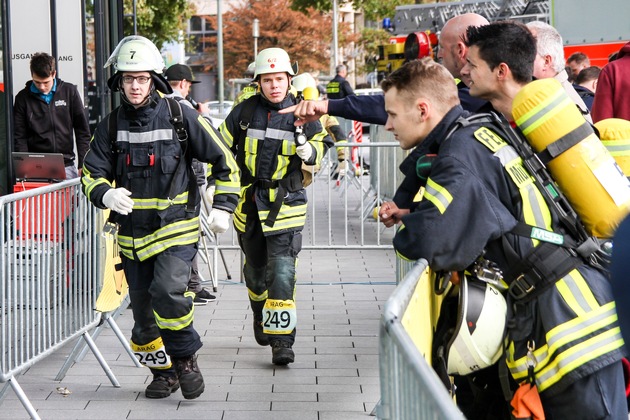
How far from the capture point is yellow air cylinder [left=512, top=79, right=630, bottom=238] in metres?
3.48

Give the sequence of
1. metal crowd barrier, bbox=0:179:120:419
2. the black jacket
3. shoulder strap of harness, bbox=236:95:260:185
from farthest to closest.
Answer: the black jacket, shoulder strap of harness, bbox=236:95:260:185, metal crowd barrier, bbox=0:179:120:419

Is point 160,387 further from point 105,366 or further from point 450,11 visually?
point 450,11

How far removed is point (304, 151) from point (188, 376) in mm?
1785

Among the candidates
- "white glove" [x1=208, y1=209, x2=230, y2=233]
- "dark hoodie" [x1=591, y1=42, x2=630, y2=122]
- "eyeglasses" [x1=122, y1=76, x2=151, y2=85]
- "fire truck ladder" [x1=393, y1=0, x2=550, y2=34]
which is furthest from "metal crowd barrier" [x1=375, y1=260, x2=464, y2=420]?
"fire truck ladder" [x1=393, y1=0, x2=550, y2=34]

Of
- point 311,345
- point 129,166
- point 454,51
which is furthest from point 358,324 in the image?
point 454,51

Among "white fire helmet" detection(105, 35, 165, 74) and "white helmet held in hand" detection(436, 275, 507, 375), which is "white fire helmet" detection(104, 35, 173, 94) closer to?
"white fire helmet" detection(105, 35, 165, 74)

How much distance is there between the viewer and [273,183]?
703 centimetres

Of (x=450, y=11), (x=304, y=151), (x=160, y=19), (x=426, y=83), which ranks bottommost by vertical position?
(x=304, y=151)

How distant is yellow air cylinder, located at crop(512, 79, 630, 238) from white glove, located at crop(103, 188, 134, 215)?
269 cm

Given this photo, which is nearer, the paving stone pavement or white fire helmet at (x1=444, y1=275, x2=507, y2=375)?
white fire helmet at (x1=444, y1=275, x2=507, y2=375)

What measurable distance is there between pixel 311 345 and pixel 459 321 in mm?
4110

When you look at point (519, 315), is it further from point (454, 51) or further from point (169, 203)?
point (169, 203)

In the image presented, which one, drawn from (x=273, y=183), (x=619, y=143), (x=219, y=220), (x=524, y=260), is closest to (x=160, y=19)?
(x=273, y=183)

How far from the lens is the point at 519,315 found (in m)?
3.57
